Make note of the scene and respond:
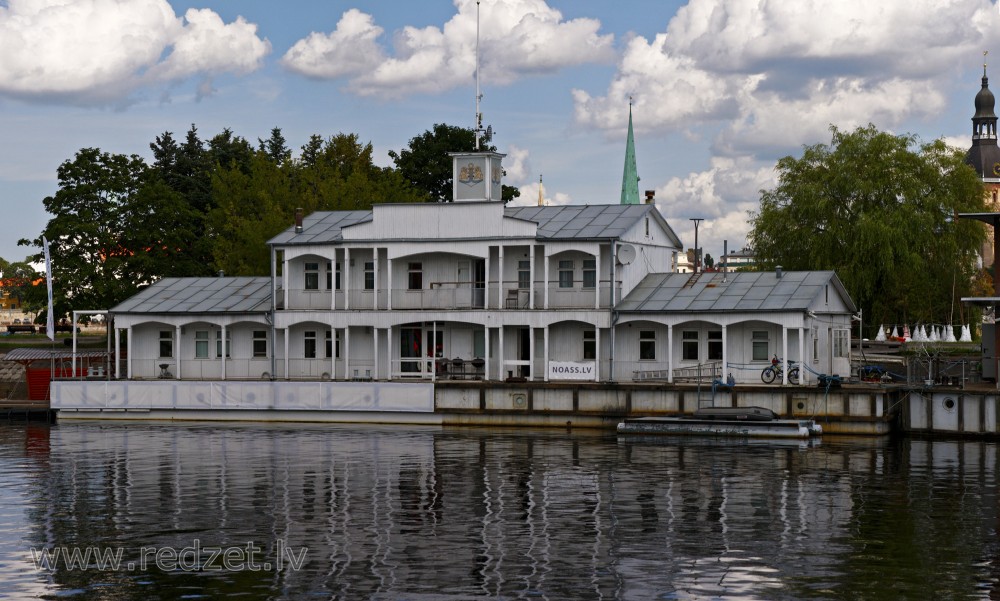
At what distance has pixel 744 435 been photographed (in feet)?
152

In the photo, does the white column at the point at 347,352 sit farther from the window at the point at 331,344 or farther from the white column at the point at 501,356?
the white column at the point at 501,356

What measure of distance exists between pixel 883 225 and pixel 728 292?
1952cm

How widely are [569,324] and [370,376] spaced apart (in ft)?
31.4

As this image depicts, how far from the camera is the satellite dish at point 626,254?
5528cm

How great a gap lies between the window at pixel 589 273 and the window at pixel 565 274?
65 cm

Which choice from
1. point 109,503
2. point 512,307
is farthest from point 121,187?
point 109,503

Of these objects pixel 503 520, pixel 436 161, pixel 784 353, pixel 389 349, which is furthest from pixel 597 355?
pixel 436 161

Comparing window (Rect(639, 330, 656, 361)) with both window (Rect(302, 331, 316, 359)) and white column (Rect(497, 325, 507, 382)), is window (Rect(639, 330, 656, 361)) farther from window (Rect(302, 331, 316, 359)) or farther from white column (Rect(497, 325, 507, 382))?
window (Rect(302, 331, 316, 359))

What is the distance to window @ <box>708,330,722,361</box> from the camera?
54.7 meters

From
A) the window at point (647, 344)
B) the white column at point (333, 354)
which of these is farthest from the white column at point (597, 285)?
the white column at point (333, 354)

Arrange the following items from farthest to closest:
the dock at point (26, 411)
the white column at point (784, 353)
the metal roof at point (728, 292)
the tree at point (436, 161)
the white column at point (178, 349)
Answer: the tree at point (436, 161), the dock at point (26, 411), the white column at point (178, 349), the metal roof at point (728, 292), the white column at point (784, 353)

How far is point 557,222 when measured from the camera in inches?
2276

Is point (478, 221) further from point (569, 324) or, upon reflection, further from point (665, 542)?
point (665, 542)

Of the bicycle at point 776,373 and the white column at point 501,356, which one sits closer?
the bicycle at point 776,373
